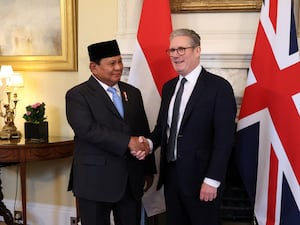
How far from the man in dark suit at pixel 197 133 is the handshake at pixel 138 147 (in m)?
0.11

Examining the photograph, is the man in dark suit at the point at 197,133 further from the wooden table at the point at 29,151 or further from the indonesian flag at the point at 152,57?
the wooden table at the point at 29,151

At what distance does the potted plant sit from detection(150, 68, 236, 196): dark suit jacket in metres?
1.21

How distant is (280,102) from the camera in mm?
1959

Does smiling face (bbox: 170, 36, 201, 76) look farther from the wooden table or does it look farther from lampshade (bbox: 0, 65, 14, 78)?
lampshade (bbox: 0, 65, 14, 78)

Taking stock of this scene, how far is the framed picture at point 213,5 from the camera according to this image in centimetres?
236

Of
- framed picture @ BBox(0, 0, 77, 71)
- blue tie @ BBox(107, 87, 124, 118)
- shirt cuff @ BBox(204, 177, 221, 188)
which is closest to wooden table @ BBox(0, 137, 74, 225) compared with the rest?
framed picture @ BBox(0, 0, 77, 71)

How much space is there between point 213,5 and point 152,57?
0.50 metres

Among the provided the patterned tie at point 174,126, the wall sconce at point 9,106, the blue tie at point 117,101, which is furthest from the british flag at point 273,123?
the wall sconce at point 9,106

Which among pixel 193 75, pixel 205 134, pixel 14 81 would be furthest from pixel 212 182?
pixel 14 81

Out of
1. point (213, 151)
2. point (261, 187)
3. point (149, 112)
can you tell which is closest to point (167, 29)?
point (149, 112)

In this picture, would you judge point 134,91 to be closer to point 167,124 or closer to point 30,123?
point 167,124

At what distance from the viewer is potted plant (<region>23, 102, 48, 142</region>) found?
2.65 meters

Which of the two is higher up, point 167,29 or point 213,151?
point 167,29

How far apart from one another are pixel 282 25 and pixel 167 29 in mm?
650
